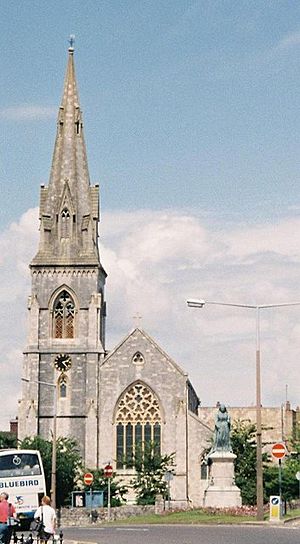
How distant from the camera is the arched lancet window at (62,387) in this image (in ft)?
264

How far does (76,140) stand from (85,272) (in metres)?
10.9

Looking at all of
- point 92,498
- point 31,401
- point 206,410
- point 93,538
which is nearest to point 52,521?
point 93,538

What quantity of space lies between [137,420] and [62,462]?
7.87m

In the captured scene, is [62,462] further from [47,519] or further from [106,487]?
[47,519]

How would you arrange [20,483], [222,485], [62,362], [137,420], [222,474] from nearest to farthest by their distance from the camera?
1. [20,483]
2. [222,485]
3. [222,474]
4. [137,420]
5. [62,362]

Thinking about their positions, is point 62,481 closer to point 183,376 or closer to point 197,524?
point 183,376

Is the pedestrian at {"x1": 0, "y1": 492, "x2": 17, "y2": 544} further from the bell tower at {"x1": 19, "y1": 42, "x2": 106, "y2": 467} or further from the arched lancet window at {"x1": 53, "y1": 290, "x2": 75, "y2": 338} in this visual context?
the arched lancet window at {"x1": 53, "y1": 290, "x2": 75, "y2": 338}

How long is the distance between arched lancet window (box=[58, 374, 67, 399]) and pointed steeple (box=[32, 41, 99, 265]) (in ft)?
27.2

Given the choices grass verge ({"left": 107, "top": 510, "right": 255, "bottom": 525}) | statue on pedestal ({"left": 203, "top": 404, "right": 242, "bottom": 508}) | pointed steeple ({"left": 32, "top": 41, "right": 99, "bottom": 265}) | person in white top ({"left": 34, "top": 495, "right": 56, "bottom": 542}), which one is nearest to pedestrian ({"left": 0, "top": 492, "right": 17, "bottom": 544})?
person in white top ({"left": 34, "top": 495, "right": 56, "bottom": 542})

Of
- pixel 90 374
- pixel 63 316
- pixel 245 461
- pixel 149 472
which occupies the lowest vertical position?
pixel 149 472

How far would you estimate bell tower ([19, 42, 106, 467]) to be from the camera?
261ft

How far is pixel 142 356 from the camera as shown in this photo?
8175 centimetres

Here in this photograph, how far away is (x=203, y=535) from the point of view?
115 ft

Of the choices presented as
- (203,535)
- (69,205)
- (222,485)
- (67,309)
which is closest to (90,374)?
(67,309)
